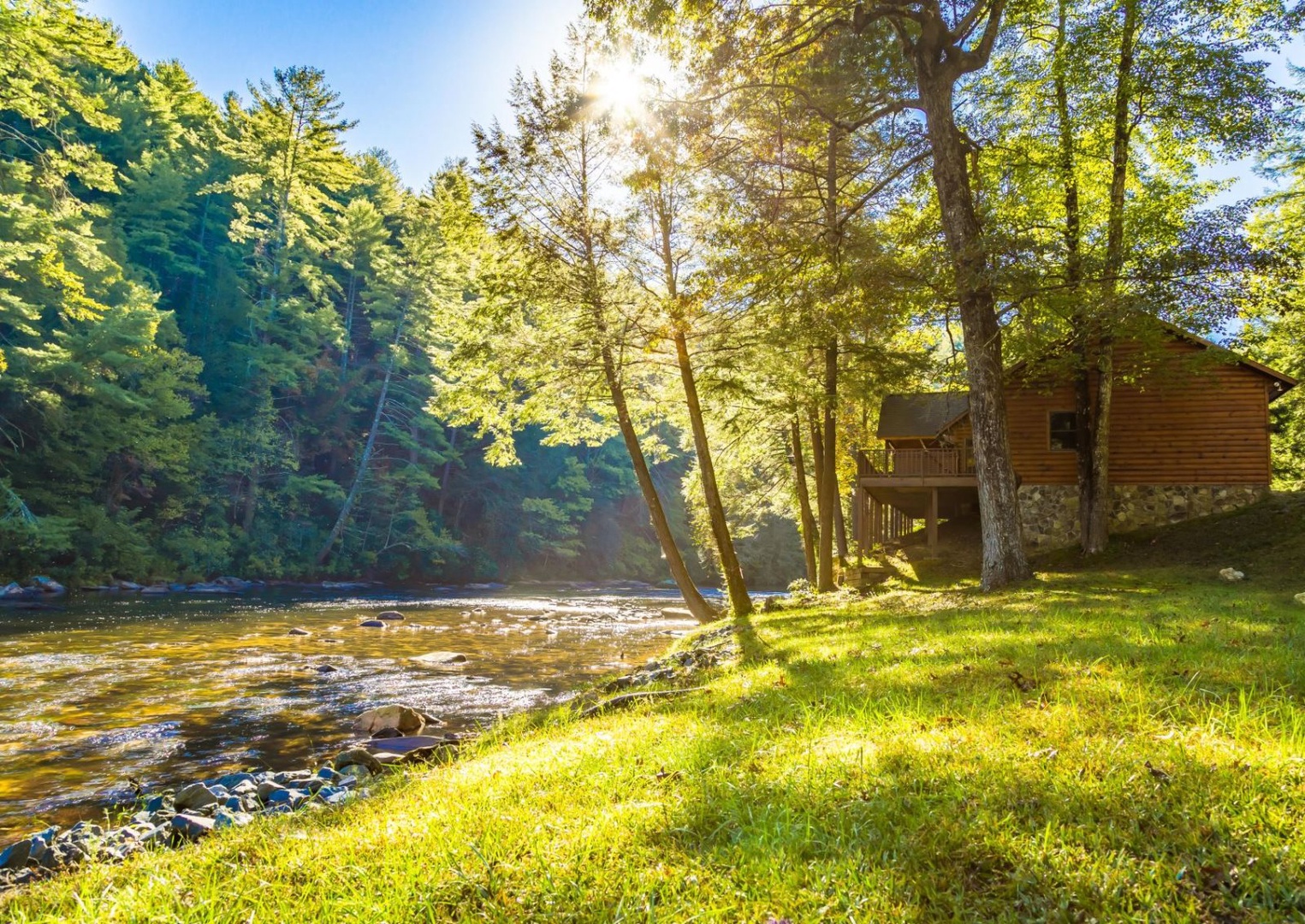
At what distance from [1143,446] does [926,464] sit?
19.4 feet

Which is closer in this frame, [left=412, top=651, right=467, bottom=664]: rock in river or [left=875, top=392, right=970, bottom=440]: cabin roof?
[left=412, top=651, right=467, bottom=664]: rock in river

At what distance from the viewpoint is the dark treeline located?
23.7 meters

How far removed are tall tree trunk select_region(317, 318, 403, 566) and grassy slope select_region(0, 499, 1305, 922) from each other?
3584 cm

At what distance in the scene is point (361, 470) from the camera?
39594 millimetres

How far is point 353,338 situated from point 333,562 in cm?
1619

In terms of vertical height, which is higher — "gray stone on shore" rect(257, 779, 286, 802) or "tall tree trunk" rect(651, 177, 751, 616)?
"tall tree trunk" rect(651, 177, 751, 616)

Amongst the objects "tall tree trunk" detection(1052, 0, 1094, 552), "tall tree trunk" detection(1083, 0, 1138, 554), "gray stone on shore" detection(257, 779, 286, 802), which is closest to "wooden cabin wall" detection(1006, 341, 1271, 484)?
"tall tree trunk" detection(1052, 0, 1094, 552)

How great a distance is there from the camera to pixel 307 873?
10.5 feet

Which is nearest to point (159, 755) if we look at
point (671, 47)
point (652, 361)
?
point (652, 361)

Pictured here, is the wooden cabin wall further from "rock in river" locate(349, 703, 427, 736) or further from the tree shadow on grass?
"rock in river" locate(349, 703, 427, 736)

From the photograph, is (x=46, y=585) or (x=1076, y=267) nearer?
(x=1076, y=267)

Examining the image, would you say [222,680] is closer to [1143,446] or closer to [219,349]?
[1143,446]

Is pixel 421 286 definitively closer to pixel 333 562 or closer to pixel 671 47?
pixel 333 562

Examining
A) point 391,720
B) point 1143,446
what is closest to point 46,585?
point 391,720
